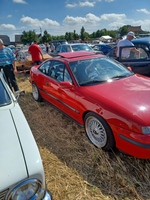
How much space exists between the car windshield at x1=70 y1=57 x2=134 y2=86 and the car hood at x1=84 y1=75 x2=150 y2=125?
0.16 meters

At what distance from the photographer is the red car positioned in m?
2.22

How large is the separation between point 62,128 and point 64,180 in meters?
1.34

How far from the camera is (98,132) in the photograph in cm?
273

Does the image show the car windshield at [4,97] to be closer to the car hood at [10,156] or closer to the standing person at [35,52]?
the car hood at [10,156]

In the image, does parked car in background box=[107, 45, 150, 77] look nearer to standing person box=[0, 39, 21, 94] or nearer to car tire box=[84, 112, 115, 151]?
car tire box=[84, 112, 115, 151]

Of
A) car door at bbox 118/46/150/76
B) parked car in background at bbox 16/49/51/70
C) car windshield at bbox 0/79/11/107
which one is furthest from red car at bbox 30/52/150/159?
parked car in background at bbox 16/49/51/70

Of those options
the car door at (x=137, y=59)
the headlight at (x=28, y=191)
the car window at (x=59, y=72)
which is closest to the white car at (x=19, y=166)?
the headlight at (x=28, y=191)

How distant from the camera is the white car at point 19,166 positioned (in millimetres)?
1300

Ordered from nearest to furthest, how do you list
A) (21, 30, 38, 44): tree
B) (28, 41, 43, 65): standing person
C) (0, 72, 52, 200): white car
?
(0, 72, 52, 200): white car → (28, 41, 43, 65): standing person → (21, 30, 38, 44): tree

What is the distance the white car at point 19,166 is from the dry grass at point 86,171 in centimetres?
81

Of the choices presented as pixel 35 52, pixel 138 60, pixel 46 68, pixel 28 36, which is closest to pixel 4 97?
pixel 46 68

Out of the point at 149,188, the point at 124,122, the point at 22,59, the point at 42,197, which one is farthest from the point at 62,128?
the point at 22,59

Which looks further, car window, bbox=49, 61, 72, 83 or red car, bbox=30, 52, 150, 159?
car window, bbox=49, 61, 72, 83

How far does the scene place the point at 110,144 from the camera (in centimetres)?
255
